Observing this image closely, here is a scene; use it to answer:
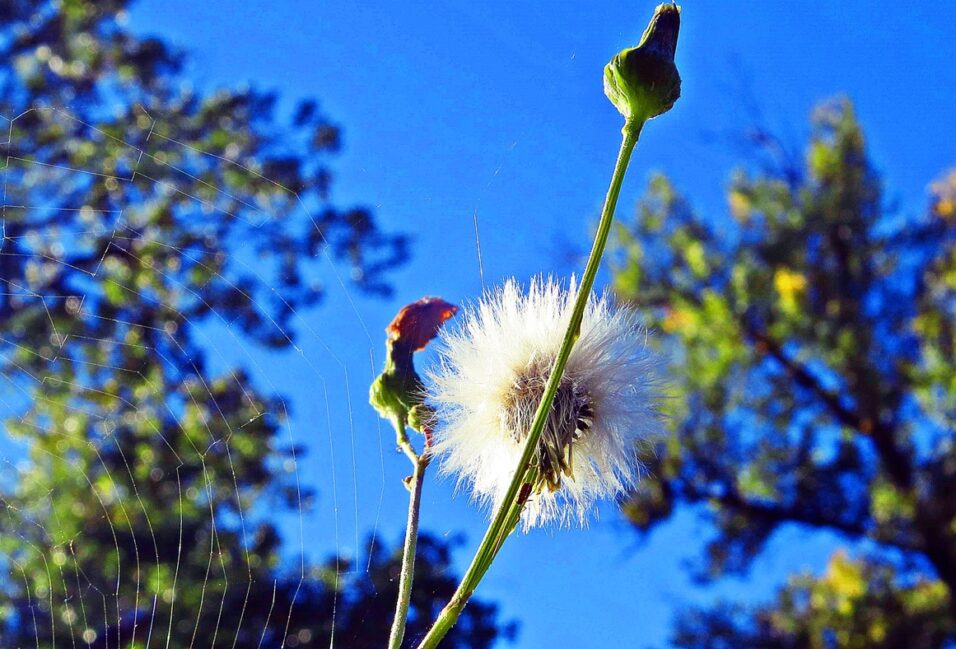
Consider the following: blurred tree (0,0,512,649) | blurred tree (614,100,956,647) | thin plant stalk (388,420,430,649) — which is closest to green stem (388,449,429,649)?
thin plant stalk (388,420,430,649)

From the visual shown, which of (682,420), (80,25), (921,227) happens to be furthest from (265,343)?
(921,227)

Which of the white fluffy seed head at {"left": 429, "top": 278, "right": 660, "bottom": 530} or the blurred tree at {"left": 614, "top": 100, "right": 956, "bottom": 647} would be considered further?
the blurred tree at {"left": 614, "top": 100, "right": 956, "bottom": 647}

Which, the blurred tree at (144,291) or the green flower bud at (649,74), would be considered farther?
the blurred tree at (144,291)

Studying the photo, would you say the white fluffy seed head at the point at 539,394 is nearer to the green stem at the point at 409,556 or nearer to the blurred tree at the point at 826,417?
the green stem at the point at 409,556

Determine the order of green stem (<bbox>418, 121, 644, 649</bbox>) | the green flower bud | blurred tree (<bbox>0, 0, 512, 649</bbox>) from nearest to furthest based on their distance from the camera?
green stem (<bbox>418, 121, 644, 649</bbox>) < the green flower bud < blurred tree (<bbox>0, 0, 512, 649</bbox>)

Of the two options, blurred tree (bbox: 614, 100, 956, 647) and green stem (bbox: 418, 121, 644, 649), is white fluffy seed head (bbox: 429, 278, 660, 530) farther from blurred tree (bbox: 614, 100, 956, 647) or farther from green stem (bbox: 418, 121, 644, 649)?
blurred tree (bbox: 614, 100, 956, 647)

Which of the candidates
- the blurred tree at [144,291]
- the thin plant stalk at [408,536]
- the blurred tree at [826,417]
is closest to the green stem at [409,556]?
the thin plant stalk at [408,536]
